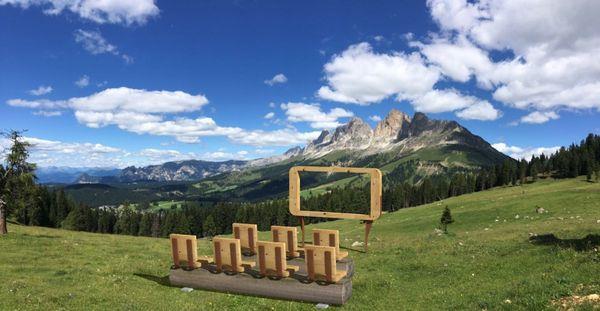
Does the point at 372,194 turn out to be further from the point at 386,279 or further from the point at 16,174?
the point at 16,174

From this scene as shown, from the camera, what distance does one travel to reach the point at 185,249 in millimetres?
18016

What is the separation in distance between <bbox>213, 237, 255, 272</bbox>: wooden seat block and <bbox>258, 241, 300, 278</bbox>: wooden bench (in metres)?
A: 1.15

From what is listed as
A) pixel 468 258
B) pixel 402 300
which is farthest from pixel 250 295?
pixel 468 258

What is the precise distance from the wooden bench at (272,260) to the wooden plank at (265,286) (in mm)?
304

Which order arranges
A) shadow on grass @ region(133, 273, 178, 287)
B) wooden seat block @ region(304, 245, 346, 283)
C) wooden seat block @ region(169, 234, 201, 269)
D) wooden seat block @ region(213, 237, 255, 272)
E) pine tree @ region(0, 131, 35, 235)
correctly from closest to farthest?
wooden seat block @ region(304, 245, 346, 283) → wooden seat block @ region(213, 237, 255, 272) → wooden seat block @ region(169, 234, 201, 269) → shadow on grass @ region(133, 273, 178, 287) → pine tree @ region(0, 131, 35, 235)

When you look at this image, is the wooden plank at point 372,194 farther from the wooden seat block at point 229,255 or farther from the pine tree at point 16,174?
the pine tree at point 16,174

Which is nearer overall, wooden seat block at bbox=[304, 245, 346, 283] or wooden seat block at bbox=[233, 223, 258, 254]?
wooden seat block at bbox=[304, 245, 346, 283]

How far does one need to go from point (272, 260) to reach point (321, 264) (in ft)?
6.57

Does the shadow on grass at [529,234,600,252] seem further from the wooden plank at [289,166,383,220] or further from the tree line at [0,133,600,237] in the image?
the tree line at [0,133,600,237]

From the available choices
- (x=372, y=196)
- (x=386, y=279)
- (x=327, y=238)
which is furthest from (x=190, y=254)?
(x=372, y=196)

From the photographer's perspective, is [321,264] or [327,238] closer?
[321,264]

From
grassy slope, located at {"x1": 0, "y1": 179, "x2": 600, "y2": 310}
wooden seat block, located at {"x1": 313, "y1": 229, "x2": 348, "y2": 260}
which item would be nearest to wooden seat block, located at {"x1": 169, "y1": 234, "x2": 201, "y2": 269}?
grassy slope, located at {"x1": 0, "y1": 179, "x2": 600, "y2": 310}

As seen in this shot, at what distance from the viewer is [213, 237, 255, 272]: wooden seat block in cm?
1699

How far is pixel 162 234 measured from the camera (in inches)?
6452
